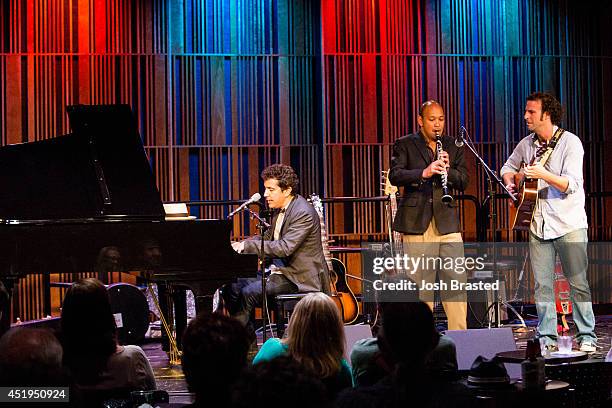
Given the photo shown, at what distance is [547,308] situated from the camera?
584 centimetres

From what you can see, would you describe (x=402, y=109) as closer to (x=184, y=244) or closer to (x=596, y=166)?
(x=596, y=166)

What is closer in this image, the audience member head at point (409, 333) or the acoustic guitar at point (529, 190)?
the audience member head at point (409, 333)

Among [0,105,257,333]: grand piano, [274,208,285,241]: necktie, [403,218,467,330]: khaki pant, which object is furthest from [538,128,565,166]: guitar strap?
[0,105,257,333]: grand piano

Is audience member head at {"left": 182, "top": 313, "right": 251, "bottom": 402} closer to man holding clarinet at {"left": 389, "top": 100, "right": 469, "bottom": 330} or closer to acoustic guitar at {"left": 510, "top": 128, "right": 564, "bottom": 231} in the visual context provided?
man holding clarinet at {"left": 389, "top": 100, "right": 469, "bottom": 330}

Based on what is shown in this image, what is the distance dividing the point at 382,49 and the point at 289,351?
20.5 feet

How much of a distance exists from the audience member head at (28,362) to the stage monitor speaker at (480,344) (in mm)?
2326

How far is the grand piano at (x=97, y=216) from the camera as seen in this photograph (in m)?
5.27

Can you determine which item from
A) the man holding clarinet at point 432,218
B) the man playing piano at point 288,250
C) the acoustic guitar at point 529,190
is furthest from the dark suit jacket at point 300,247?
the acoustic guitar at point 529,190

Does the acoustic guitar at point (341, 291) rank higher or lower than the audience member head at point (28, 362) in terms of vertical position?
lower

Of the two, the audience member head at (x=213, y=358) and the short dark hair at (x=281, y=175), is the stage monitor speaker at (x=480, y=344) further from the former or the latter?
the short dark hair at (x=281, y=175)

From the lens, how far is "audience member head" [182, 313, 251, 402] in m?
2.36

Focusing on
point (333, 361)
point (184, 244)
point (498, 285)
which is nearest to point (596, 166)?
point (498, 285)

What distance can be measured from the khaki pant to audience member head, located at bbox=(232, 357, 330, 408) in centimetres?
417

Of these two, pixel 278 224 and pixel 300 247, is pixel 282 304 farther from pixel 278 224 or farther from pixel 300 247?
pixel 278 224
